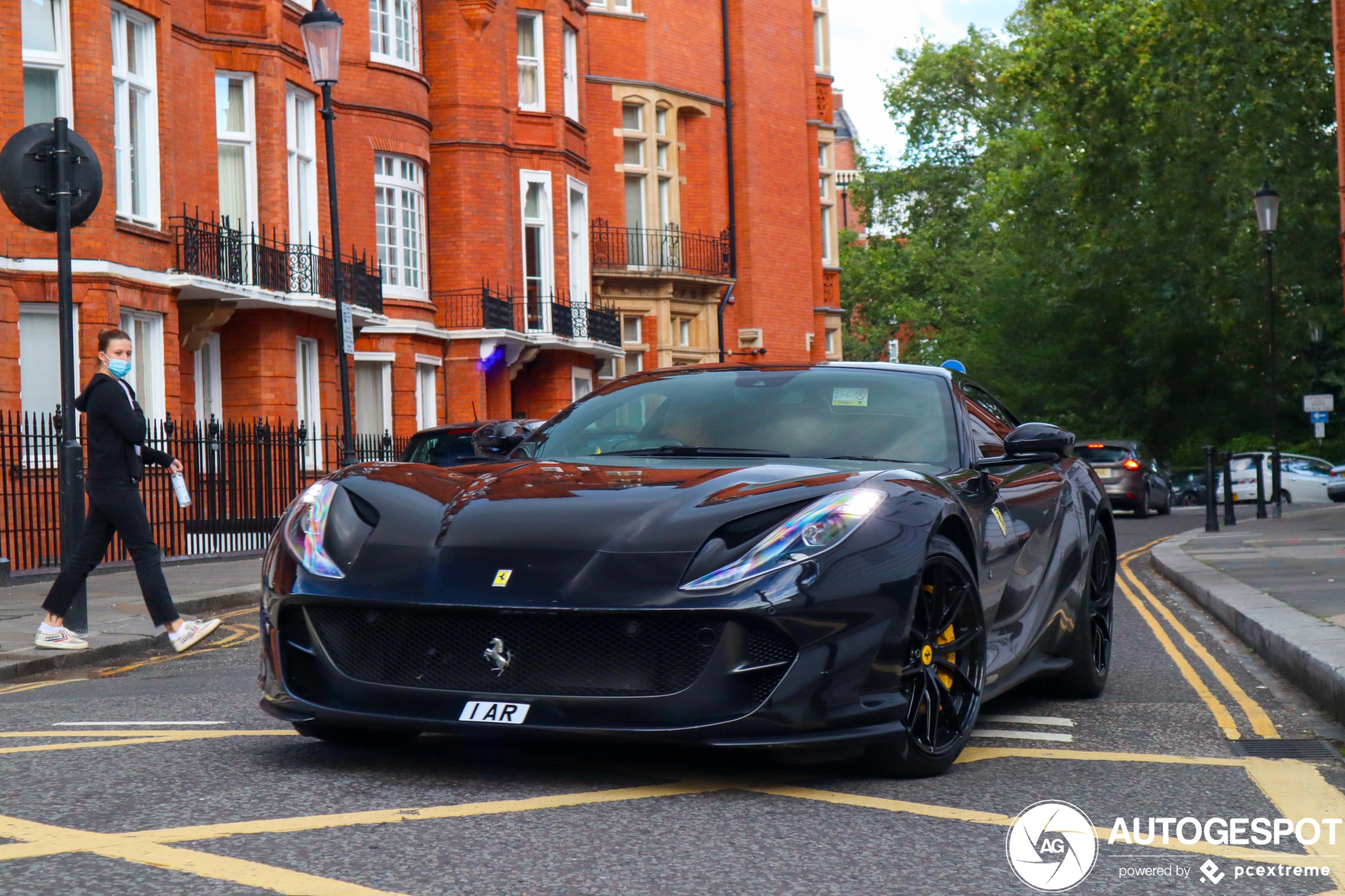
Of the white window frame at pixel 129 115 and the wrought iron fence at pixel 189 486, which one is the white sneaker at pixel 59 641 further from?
the white window frame at pixel 129 115

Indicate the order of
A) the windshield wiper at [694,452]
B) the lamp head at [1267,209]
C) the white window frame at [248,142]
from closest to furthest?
the windshield wiper at [694,452] < the white window frame at [248,142] < the lamp head at [1267,209]

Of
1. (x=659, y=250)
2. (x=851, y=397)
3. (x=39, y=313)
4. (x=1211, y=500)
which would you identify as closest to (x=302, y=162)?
(x=39, y=313)

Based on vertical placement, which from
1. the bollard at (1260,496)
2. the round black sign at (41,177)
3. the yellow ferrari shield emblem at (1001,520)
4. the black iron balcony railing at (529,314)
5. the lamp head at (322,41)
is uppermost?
the lamp head at (322,41)

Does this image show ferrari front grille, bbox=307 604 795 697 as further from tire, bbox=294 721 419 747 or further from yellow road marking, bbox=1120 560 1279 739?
yellow road marking, bbox=1120 560 1279 739

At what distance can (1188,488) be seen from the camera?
41.2 m

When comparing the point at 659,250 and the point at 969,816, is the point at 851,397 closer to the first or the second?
the point at 969,816

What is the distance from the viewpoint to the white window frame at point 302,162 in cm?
2664

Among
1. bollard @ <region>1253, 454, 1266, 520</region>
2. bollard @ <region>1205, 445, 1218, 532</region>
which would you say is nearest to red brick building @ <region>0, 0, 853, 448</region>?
bollard @ <region>1205, 445, 1218, 532</region>

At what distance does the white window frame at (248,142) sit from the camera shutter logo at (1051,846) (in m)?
22.4

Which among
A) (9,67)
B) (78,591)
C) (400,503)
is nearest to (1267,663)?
(400,503)

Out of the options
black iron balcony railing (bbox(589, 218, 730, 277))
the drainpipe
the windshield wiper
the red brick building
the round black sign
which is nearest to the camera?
the windshield wiper

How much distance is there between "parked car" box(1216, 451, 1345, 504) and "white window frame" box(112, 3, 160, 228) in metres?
24.0

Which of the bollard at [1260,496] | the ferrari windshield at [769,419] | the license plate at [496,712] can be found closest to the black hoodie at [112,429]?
the ferrari windshield at [769,419]

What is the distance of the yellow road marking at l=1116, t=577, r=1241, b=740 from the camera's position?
21.3ft
